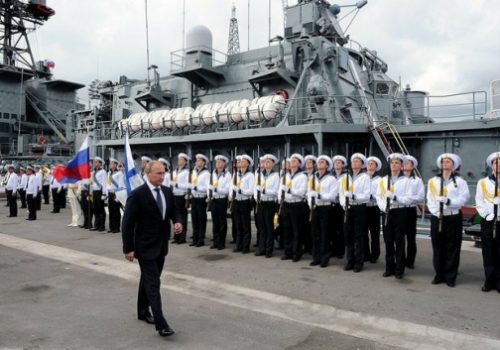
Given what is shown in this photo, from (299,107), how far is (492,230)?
8.41m

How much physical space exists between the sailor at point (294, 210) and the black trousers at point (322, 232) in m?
0.35

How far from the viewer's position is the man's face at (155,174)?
155 inches

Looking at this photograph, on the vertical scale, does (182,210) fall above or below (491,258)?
above

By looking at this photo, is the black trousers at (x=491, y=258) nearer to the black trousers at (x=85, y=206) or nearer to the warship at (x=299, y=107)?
the warship at (x=299, y=107)

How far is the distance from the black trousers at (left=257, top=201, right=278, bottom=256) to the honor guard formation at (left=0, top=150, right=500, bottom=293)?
0.06 feet

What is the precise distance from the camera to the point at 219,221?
8.26m

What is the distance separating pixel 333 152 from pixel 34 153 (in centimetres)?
2397

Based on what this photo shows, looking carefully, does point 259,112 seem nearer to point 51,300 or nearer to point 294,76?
point 294,76

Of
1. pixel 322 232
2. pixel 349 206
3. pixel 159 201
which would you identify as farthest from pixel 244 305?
pixel 349 206

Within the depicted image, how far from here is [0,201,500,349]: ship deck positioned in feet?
12.4

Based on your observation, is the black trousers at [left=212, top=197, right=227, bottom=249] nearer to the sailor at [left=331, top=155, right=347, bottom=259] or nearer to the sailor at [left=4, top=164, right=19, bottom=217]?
the sailor at [left=331, top=155, right=347, bottom=259]

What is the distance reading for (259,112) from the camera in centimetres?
1310

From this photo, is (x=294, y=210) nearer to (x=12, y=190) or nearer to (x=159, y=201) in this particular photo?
(x=159, y=201)

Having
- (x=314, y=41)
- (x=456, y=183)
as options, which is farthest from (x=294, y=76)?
(x=456, y=183)
